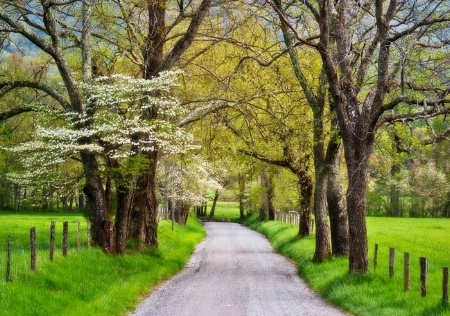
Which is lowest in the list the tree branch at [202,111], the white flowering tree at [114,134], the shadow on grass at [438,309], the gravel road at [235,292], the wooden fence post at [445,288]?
the gravel road at [235,292]

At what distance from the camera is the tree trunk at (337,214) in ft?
65.9

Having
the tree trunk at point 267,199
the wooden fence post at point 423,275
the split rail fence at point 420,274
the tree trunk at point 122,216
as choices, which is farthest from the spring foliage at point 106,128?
the tree trunk at point 267,199

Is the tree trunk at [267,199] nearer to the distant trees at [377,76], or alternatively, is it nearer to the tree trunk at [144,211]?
the tree trunk at [144,211]

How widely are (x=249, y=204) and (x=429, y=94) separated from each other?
6259 cm

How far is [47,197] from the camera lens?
61.9 ft

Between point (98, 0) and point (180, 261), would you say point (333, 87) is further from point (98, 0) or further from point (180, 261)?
point (180, 261)

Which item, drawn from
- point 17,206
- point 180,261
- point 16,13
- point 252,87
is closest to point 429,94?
point 252,87

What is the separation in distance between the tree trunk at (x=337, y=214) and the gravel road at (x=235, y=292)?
195 cm

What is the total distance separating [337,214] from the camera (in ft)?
67.1

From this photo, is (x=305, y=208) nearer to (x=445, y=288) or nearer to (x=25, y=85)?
(x=25, y=85)

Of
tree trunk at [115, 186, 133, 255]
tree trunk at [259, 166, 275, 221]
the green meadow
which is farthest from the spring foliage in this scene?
tree trunk at [259, 166, 275, 221]

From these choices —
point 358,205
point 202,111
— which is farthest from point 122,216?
point 358,205

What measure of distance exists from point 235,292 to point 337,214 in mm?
7016

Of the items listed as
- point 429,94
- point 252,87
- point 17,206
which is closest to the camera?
point 429,94
